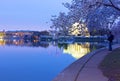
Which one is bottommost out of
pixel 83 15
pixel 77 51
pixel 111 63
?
pixel 77 51

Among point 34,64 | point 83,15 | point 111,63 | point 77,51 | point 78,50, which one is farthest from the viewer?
point 78,50

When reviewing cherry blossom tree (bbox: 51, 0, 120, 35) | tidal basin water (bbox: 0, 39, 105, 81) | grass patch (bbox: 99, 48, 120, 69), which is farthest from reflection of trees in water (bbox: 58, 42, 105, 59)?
cherry blossom tree (bbox: 51, 0, 120, 35)

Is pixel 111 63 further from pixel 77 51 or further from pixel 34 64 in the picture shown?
pixel 77 51

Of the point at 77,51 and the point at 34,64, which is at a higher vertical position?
the point at 77,51

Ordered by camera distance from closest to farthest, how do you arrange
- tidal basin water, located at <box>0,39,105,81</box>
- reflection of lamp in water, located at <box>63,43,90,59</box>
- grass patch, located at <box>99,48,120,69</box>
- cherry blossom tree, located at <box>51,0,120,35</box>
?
1. cherry blossom tree, located at <box>51,0,120,35</box>
2. grass patch, located at <box>99,48,120,69</box>
3. tidal basin water, located at <box>0,39,105,81</box>
4. reflection of lamp in water, located at <box>63,43,90,59</box>

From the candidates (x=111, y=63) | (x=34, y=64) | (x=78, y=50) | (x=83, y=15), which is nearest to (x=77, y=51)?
(x=78, y=50)

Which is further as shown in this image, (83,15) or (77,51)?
(77,51)

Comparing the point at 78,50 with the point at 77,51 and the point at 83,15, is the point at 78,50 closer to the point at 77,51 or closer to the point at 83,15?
the point at 77,51

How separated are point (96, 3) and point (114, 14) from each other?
3.39 metres

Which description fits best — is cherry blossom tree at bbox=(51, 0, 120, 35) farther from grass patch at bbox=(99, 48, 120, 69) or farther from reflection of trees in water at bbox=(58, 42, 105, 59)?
reflection of trees in water at bbox=(58, 42, 105, 59)

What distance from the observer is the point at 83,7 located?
2033 centimetres

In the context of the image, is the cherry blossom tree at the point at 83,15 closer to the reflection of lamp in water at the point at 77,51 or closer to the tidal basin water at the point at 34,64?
the tidal basin water at the point at 34,64

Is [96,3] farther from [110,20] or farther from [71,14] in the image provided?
[110,20]

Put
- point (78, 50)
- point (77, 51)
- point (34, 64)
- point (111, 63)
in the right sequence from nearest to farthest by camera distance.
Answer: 1. point (111, 63)
2. point (34, 64)
3. point (77, 51)
4. point (78, 50)
